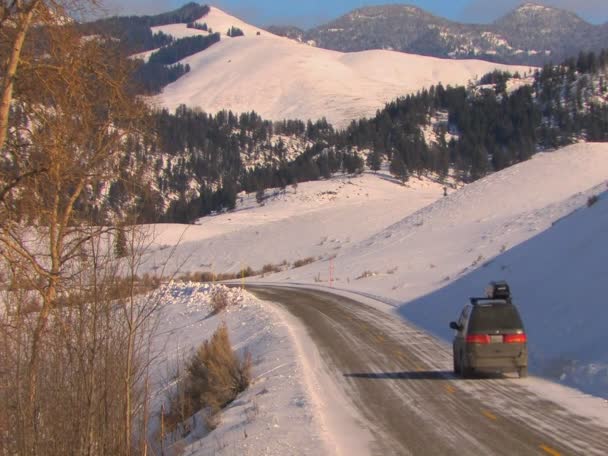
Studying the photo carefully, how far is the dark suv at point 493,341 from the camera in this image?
1525 cm

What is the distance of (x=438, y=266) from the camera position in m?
39.4

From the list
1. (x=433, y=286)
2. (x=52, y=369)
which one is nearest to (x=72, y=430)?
(x=52, y=369)

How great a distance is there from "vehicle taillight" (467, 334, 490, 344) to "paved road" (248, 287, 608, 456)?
843 millimetres

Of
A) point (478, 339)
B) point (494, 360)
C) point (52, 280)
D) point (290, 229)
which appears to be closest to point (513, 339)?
point (494, 360)

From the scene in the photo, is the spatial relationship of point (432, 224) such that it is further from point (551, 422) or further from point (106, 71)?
point (106, 71)

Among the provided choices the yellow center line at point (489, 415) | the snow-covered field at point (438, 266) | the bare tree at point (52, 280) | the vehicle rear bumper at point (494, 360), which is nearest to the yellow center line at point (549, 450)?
the yellow center line at point (489, 415)

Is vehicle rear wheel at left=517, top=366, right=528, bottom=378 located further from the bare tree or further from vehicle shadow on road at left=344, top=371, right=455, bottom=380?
the bare tree

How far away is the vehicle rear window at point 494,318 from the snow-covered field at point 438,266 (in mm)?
1275

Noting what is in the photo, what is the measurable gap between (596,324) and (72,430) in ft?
44.7

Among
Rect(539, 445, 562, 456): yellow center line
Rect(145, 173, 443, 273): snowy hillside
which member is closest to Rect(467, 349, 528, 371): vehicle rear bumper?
Rect(539, 445, 562, 456): yellow center line

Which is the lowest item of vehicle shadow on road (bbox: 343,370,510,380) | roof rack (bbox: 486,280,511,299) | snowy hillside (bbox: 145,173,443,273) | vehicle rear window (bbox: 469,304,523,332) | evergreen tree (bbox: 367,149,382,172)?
vehicle shadow on road (bbox: 343,370,510,380)

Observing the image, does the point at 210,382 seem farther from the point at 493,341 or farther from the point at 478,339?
the point at 493,341

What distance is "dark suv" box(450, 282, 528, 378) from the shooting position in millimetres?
15250

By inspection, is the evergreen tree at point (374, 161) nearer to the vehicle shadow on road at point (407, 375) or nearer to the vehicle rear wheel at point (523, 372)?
the vehicle shadow on road at point (407, 375)
